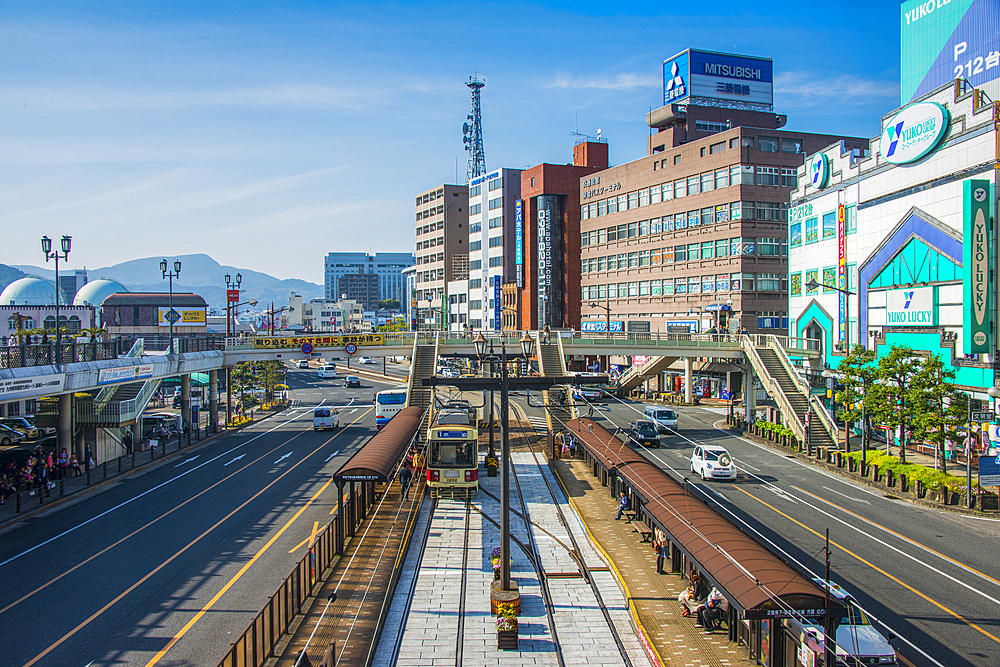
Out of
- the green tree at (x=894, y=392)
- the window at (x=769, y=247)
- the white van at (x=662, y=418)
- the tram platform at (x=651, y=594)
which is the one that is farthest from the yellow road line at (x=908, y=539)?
the window at (x=769, y=247)

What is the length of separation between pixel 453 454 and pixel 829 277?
1319 inches

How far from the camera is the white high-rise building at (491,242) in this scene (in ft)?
354

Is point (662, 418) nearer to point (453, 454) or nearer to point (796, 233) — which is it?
point (796, 233)

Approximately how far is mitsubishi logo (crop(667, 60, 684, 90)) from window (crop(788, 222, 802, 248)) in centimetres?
3599

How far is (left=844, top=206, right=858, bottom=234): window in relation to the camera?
4633 centimetres

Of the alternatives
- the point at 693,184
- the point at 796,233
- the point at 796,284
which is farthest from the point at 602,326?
the point at 796,233

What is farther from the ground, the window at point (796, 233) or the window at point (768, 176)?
the window at point (768, 176)

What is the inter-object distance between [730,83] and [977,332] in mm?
59226

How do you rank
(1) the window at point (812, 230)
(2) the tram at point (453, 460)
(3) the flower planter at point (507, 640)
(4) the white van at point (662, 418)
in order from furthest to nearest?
(1) the window at point (812, 230)
(4) the white van at point (662, 418)
(2) the tram at point (453, 460)
(3) the flower planter at point (507, 640)

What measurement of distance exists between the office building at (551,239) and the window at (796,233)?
4452 centimetres

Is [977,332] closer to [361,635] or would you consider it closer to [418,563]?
[418,563]

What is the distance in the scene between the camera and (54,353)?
3284cm

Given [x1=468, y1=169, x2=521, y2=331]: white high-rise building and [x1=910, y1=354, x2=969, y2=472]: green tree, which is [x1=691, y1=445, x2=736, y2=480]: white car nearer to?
[x1=910, y1=354, x2=969, y2=472]: green tree

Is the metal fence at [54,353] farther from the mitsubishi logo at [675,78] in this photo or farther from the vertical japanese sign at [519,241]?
the mitsubishi logo at [675,78]
